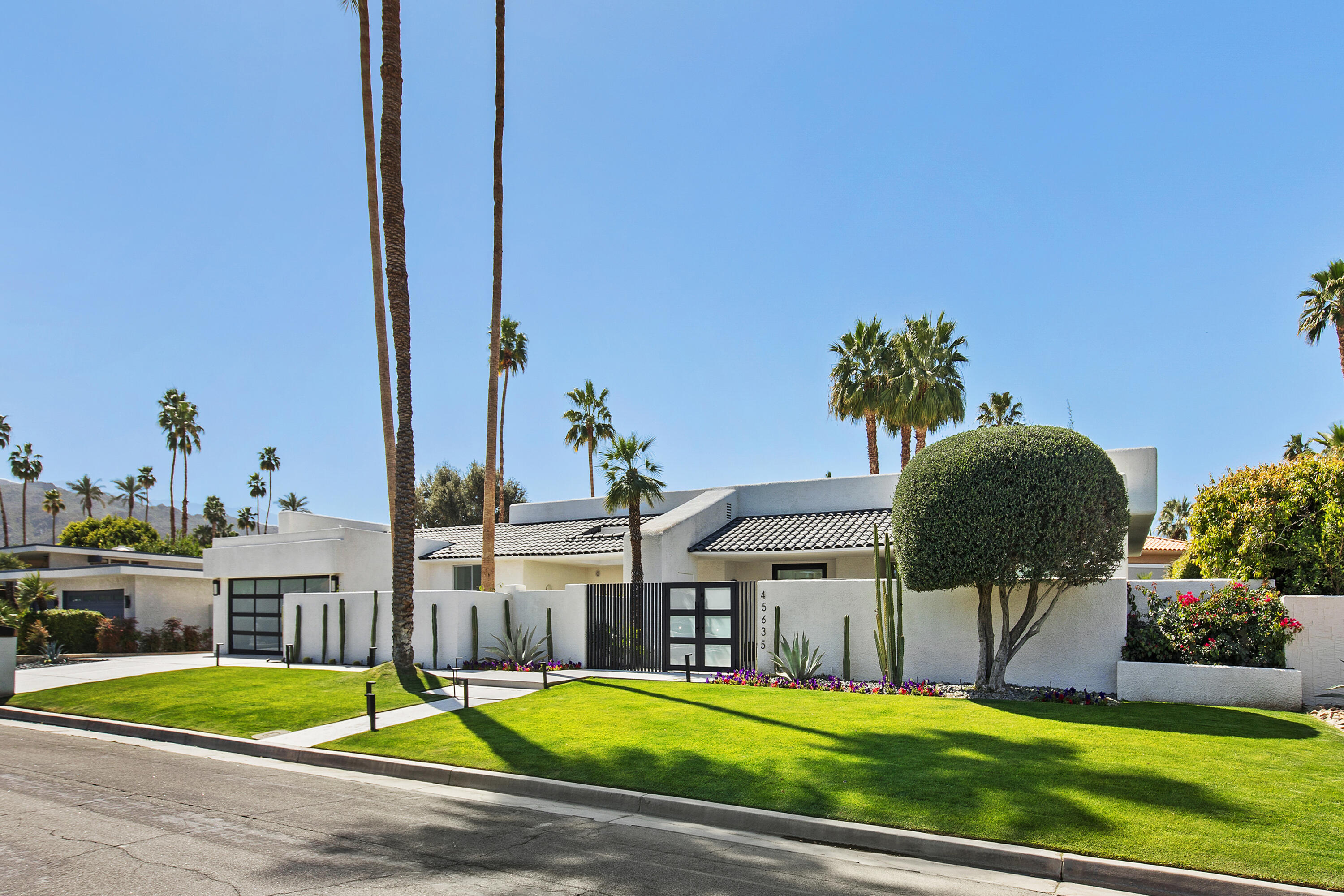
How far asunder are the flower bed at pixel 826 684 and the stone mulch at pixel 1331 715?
17.5 ft

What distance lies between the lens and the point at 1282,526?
15.9 m

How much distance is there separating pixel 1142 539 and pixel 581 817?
1976 cm

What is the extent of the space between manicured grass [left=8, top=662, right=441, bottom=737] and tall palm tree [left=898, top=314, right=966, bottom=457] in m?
20.7

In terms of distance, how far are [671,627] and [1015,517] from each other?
8.48 metres

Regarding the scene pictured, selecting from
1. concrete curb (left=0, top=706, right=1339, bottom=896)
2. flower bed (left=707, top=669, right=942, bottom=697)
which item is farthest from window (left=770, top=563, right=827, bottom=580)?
concrete curb (left=0, top=706, right=1339, bottom=896)

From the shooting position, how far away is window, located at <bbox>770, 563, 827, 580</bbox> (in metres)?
24.8

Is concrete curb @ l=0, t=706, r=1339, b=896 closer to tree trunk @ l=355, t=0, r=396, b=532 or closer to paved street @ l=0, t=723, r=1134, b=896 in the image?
paved street @ l=0, t=723, r=1134, b=896

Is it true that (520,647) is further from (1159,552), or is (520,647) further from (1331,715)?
(1159,552)

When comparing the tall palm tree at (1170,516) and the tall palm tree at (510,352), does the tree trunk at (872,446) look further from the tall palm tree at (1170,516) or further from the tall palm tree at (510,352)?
the tall palm tree at (1170,516)

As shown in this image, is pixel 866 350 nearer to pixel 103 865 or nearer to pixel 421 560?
pixel 421 560

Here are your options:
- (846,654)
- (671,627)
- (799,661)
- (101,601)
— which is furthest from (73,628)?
(846,654)

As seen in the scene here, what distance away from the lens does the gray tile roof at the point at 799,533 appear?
75.9 ft

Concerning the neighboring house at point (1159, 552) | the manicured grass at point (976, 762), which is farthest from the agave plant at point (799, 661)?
the neighboring house at point (1159, 552)

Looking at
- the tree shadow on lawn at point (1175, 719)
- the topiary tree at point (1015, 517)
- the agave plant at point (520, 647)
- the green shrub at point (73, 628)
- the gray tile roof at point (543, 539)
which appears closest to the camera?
the tree shadow on lawn at point (1175, 719)
